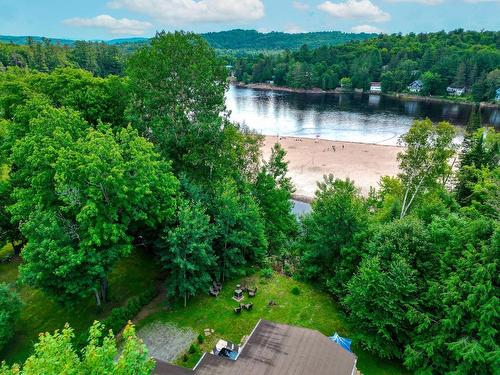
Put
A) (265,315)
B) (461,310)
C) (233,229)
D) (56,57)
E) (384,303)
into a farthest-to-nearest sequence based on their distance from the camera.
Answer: (56,57), (233,229), (265,315), (384,303), (461,310)

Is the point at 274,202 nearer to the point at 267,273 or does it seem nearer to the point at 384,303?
the point at 267,273

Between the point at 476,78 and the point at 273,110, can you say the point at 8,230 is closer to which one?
the point at 273,110

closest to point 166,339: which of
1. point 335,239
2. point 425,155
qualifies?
point 335,239

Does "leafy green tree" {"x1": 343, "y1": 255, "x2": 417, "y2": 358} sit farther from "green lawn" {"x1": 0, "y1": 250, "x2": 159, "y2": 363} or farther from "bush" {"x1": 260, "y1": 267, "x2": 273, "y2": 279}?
"green lawn" {"x1": 0, "y1": 250, "x2": 159, "y2": 363}

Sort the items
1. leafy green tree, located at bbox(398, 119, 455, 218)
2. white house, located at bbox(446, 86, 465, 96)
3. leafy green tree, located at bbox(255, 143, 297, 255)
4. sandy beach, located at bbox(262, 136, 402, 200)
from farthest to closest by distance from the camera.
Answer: white house, located at bbox(446, 86, 465, 96)
sandy beach, located at bbox(262, 136, 402, 200)
leafy green tree, located at bbox(255, 143, 297, 255)
leafy green tree, located at bbox(398, 119, 455, 218)

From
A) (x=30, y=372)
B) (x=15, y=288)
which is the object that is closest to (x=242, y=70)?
(x=15, y=288)

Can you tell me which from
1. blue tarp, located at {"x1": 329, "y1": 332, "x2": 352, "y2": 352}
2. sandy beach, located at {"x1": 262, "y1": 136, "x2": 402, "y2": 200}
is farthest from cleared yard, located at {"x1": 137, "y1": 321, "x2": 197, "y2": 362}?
sandy beach, located at {"x1": 262, "y1": 136, "x2": 402, "y2": 200}

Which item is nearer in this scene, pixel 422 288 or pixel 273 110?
pixel 422 288
